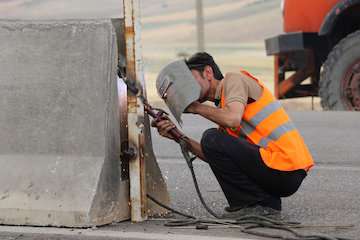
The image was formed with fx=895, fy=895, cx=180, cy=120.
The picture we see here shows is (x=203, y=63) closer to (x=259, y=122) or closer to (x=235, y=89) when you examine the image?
(x=235, y=89)

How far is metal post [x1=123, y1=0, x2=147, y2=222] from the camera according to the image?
5094 millimetres

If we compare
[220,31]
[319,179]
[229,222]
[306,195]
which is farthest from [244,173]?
[220,31]

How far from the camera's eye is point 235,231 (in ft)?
16.4

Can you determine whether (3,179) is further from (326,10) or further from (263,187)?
(326,10)

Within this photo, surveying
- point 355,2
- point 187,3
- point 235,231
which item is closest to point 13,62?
point 235,231

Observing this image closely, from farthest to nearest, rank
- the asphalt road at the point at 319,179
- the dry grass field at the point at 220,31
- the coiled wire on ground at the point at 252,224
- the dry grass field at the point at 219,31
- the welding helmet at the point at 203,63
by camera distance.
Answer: the dry grass field at the point at 220,31 < the dry grass field at the point at 219,31 < the asphalt road at the point at 319,179 < the welding helmet at the point at 203,63 < the coiled wire on ground at the point at 252,224

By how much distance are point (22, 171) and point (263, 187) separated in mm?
1407

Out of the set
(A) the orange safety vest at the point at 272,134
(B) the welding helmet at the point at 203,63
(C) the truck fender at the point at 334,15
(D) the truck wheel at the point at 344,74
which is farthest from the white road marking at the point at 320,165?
(C) the truck fender at the point at 334,15

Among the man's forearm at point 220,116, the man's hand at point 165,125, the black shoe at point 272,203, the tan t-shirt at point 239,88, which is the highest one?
the tan t-shirt at point 239,88

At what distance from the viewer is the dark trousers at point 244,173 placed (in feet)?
16.6

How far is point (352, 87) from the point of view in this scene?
1140 centimetres

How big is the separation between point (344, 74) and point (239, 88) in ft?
21.8

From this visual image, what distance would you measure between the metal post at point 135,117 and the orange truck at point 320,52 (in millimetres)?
6620

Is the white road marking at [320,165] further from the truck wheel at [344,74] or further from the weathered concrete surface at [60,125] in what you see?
the truck wheel at [344,74]
